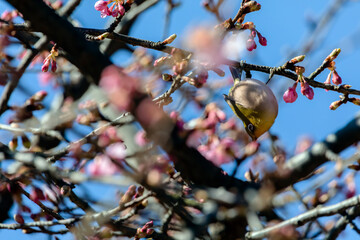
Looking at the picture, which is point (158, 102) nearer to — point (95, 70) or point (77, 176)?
point (95, 70)

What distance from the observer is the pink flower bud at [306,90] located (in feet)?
8.72

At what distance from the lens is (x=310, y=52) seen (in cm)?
496

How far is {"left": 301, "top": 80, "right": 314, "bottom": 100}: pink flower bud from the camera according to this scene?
266cm

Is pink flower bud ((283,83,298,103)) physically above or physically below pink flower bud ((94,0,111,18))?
below

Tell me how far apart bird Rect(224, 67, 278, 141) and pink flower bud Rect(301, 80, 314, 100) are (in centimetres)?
72

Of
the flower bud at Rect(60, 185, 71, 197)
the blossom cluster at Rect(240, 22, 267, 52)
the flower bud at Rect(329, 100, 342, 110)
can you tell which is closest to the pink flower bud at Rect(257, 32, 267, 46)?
the blossom cluster at Rect(240, 22, 267, 52)

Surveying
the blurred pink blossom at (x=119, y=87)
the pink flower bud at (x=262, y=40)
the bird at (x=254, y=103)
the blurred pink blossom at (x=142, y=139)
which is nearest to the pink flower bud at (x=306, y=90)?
the pink flower bud at (x=262, y=40)

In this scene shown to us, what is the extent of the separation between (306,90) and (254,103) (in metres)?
0.78

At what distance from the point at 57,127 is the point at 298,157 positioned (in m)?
1.62

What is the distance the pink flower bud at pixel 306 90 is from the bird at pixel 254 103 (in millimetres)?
719

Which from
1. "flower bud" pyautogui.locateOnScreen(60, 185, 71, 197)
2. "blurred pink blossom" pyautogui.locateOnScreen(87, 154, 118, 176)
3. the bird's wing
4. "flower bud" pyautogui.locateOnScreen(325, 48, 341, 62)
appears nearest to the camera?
"blurred pink blossom" pyautogui.locateOnScreen(87, 154, 118, 176)

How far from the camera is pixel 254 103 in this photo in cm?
344

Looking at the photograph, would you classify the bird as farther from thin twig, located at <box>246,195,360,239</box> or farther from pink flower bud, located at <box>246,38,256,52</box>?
thin twig, located at <box>246,195,360,239</box>

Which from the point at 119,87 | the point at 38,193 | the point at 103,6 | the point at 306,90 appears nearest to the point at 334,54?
the point at 306,90
